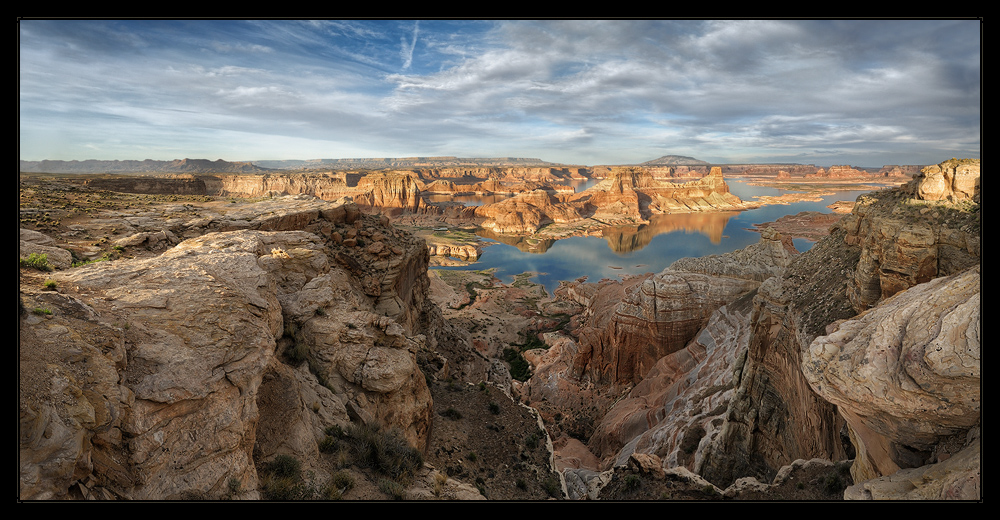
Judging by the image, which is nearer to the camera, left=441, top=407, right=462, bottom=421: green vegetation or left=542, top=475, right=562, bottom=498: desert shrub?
left=542, top=475, right=562, bottom=498: desert shrub

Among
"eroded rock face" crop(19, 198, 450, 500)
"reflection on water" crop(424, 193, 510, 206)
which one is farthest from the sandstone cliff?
"reflection on water" crop(424, 193, 510, 206)

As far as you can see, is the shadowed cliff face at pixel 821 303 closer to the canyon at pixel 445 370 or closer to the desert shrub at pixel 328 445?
the canyon at pixel 445 370

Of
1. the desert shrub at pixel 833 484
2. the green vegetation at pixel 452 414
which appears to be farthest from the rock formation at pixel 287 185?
the desert shrub at pixel 833 484

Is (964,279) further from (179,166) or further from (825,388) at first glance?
(179,166)

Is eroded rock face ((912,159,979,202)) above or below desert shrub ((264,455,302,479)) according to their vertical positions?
above

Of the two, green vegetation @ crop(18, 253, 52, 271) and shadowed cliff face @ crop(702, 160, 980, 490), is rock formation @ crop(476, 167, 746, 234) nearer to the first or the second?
shadowed cliff face @ crop(702, 160, 980, 490)

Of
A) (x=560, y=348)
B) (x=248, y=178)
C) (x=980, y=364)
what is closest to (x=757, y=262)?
(x=560, y=348)

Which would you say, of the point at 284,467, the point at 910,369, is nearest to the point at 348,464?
the point at 284,467

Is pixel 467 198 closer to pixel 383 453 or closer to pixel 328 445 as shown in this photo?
pixel 383 453
